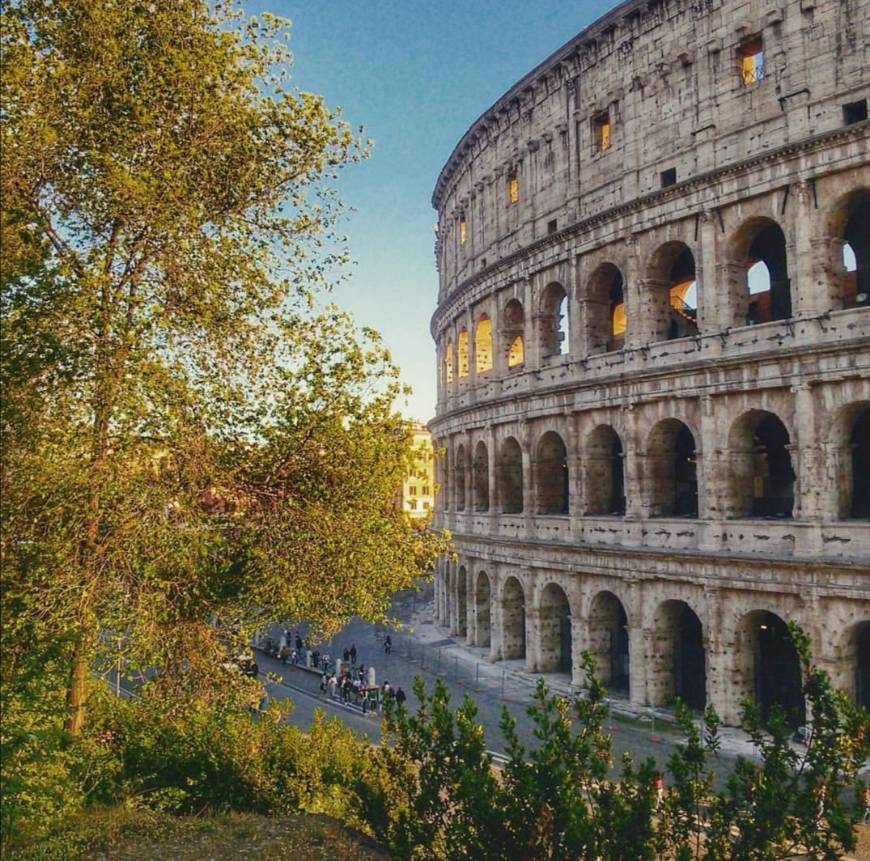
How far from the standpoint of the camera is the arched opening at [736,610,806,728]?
832 inches

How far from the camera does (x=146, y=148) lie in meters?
12.4

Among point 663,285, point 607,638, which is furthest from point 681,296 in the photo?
point 607,638

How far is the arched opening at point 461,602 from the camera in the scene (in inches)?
1372

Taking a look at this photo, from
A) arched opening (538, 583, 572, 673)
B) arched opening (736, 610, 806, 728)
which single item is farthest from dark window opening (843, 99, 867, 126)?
arched opening (538, 583, 572, 673)

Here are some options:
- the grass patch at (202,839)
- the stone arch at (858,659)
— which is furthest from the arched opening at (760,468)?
the grass patch at (202,839)

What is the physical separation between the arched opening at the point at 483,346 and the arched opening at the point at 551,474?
20.7 feet

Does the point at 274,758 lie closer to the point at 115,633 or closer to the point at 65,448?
the point at 115,633

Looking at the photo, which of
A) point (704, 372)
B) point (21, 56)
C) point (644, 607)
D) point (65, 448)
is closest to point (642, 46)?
point (704, 372)

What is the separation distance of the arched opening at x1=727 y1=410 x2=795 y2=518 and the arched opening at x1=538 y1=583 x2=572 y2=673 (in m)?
7.44

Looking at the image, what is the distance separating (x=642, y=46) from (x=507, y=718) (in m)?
22.5

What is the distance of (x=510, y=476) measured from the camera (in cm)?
3056

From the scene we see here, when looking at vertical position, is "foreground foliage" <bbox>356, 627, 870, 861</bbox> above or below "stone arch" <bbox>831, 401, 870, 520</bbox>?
below

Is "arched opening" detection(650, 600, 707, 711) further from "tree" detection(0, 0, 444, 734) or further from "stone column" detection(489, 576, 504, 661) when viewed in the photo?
"tree" detection(0, 0, 444, 734)

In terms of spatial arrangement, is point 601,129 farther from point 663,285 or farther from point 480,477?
point 480,477
